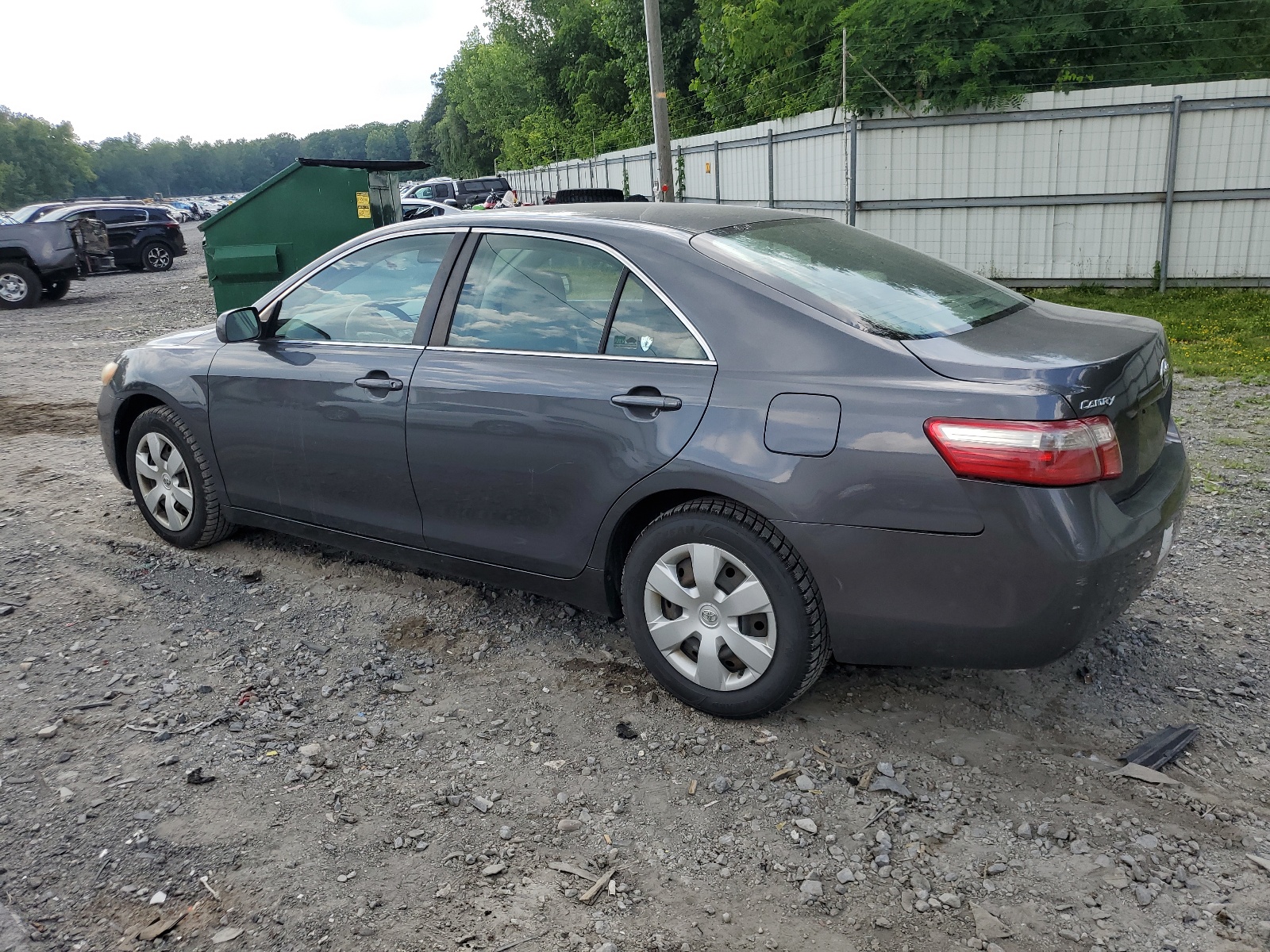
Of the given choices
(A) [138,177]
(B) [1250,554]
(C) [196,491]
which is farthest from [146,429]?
(A) [138,177]

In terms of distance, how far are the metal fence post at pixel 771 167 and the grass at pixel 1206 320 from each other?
4712mm

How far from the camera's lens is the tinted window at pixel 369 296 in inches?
163

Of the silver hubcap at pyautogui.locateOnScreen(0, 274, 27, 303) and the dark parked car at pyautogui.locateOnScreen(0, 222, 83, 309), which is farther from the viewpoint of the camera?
the silver hubcap at pyautogui.locateOnScreen(0, 274, 27, 303)

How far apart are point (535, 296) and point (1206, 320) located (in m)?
9.35

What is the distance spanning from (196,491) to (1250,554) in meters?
4.88

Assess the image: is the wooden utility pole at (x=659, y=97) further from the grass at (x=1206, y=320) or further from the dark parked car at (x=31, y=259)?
the dark parked car at (x=31, y=259)

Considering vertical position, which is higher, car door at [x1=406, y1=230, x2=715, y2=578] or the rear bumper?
car door at [x1=406, y1=230, x2=715, y2=578]

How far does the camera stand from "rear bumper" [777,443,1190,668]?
2818mm

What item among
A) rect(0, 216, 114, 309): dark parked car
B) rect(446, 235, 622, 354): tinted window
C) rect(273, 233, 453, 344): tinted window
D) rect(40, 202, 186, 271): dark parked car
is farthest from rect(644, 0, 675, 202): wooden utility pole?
rect(40, 202, 186, 271): dark parked car

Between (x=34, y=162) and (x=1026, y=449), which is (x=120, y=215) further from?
(x=34, y=162)

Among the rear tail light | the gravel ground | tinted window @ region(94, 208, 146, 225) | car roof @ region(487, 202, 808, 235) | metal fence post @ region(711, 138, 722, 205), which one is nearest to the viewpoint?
the gravel ground

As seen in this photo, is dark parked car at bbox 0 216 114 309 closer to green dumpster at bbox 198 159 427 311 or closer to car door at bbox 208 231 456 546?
green dumpster at bbox 198 159 427 311

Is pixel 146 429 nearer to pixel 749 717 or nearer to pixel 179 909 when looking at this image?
pixel 179 909

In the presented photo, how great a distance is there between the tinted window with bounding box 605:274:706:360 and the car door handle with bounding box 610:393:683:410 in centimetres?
16
